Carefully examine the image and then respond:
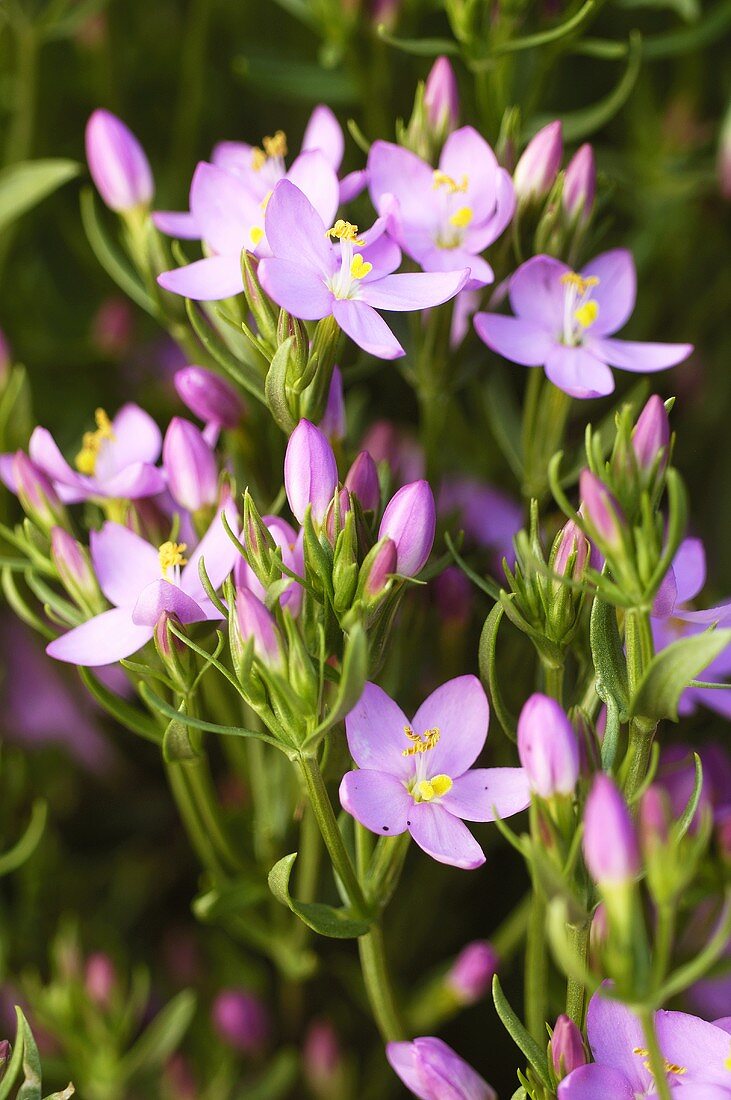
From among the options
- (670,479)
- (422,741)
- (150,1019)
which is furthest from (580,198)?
(150,1019)

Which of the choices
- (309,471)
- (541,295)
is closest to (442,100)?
(541,295)

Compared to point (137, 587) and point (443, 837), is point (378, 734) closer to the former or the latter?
point (443, 837)

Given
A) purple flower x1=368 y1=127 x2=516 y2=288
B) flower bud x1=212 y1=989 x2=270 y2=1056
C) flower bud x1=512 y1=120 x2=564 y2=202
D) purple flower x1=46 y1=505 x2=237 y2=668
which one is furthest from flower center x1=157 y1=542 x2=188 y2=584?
flower bud x1=212 y1=989 x2=270 y2=1056

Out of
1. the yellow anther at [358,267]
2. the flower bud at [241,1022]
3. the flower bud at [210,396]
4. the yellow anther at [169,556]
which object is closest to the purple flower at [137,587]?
the yellow anther at [169,556]

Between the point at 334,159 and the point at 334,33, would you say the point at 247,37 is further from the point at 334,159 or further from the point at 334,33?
the point at 334,159

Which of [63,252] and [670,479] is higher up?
[670,479]

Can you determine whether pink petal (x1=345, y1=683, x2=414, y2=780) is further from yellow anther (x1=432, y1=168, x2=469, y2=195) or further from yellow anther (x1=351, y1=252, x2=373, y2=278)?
yellow anther (x1=432, y1=168, x2=469, y2=195)
